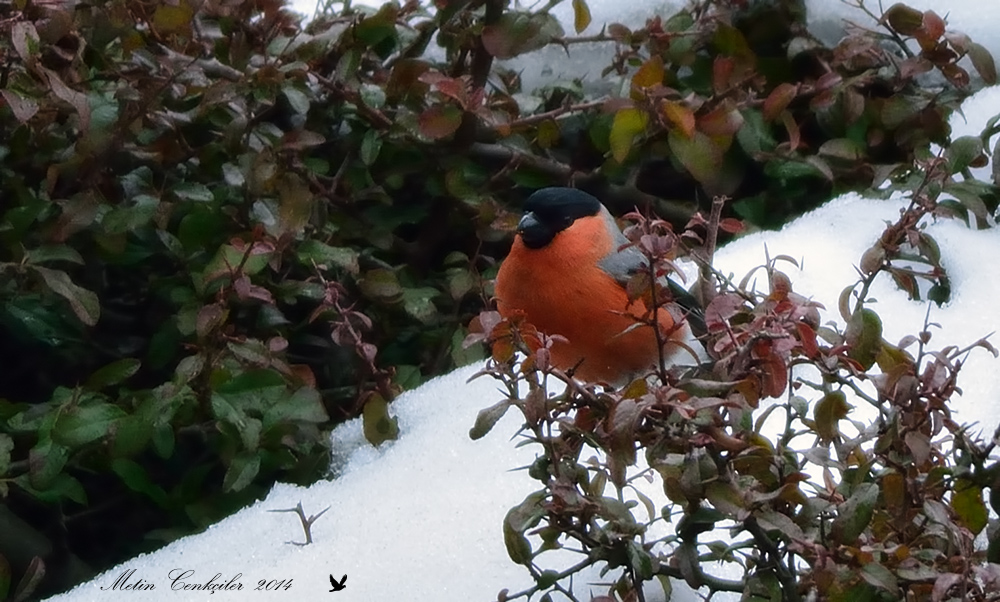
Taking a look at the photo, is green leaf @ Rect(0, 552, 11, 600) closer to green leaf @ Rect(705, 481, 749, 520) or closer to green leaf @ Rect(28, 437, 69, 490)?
green leaf @ Rect(28, 437, 69, 490)

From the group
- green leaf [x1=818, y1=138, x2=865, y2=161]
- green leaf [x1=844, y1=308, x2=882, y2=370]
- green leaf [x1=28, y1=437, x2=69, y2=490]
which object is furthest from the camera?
green leaf [x1=818, y1=138, x2=865, y2=161]

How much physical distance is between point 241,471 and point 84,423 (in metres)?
0.25

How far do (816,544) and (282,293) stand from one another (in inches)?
44.6

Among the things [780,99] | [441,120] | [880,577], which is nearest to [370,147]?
[441,120]

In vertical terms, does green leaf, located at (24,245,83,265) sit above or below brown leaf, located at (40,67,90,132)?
below

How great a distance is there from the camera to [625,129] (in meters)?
2.13

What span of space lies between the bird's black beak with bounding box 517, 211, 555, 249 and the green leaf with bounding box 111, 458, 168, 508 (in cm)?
77

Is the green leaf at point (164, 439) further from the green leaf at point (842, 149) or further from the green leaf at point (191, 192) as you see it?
the green leaf at point (842, 149)

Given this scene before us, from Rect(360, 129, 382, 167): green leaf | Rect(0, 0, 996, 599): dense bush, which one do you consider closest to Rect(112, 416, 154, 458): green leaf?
Rect(0, 0, 996, 599): dense bush

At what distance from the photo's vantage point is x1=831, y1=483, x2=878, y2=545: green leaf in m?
1.08

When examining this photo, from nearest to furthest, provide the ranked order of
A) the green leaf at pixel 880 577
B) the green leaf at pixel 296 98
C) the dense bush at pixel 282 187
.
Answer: the green leaf at pixel 880 577, the dense bush at pixel 282 187, the green leaf at pixel 296 98

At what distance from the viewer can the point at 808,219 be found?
2271 millimetres

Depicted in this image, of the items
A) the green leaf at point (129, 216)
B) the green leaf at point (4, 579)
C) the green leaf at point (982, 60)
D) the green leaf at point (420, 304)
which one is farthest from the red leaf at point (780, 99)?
the green leaf at point (4, 579)

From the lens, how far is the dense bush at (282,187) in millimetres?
1777
